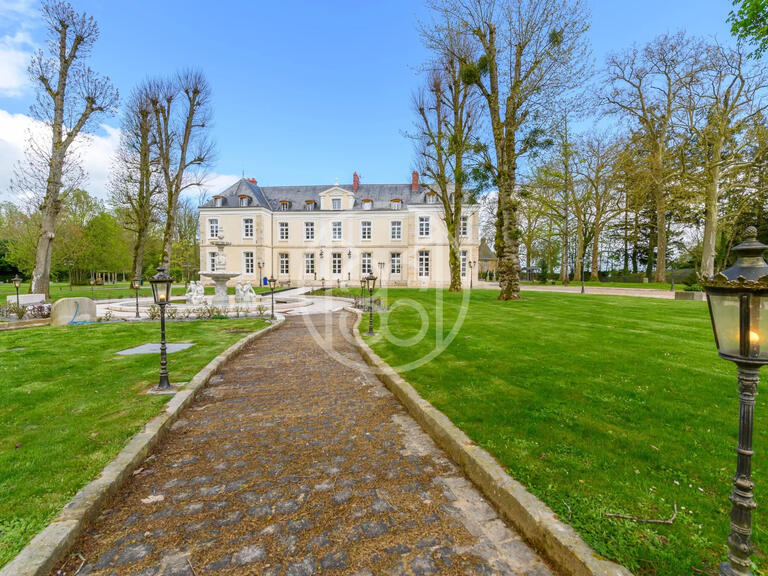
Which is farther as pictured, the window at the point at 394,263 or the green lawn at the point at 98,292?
the window at the point at 394,263

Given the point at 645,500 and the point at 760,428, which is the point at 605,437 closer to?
the point at 645,500

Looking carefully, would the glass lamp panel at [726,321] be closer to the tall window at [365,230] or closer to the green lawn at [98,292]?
the green lawn at [98,292]

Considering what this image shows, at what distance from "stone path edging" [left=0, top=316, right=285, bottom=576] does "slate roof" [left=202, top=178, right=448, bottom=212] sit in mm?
33879

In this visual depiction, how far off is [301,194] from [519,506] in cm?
3944

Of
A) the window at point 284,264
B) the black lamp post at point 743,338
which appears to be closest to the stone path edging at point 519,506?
the black lamp post at point 743,338

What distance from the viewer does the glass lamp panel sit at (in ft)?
5.53

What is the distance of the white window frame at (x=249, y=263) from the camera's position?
3653 centimetres

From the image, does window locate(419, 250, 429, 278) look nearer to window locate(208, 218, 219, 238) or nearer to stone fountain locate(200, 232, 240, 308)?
window locate(208, 218, 219, 238)

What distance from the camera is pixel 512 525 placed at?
2441mm

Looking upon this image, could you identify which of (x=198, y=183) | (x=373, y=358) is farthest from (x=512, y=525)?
(x=198, y=183)

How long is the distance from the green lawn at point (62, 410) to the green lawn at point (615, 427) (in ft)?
11.0

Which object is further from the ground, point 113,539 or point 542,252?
point 542,252

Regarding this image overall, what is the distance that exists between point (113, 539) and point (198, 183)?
24.2 meters

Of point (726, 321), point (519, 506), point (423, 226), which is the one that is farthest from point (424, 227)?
point (726, 321)
